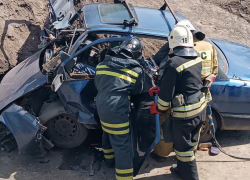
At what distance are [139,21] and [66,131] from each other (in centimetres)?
193

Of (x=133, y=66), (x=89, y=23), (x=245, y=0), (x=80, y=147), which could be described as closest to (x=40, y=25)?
(x=89, y=23)

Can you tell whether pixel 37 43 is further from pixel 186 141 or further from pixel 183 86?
pixel 186 141

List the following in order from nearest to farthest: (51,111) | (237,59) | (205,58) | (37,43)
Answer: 1. (205,58)
2. (51,111)
3. (237,59)
4. (37,43)

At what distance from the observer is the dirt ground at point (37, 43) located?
5.19 meters

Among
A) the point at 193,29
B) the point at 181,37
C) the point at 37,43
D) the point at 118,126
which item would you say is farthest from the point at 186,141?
the point at 37,43

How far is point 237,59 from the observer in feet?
19.5

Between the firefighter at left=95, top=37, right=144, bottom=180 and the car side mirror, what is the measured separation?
48 cm

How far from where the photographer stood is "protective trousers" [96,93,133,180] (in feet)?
15.2

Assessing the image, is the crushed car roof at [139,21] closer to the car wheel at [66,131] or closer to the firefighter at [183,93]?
the firefighter at [183,93]

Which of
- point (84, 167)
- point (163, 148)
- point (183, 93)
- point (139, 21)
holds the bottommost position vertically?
point (84, 167)

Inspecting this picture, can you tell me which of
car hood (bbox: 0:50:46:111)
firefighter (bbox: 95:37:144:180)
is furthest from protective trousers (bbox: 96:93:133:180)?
car hood (bbox: 0:50:46:111)

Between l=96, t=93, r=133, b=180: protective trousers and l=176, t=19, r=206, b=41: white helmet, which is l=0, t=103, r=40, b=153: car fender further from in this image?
l=176, t=19, r=206, b=41: white helmet

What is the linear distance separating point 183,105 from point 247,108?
1419mm

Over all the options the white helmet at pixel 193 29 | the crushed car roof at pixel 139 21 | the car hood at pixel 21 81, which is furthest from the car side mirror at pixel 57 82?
the white helmet at pixel 193 29
